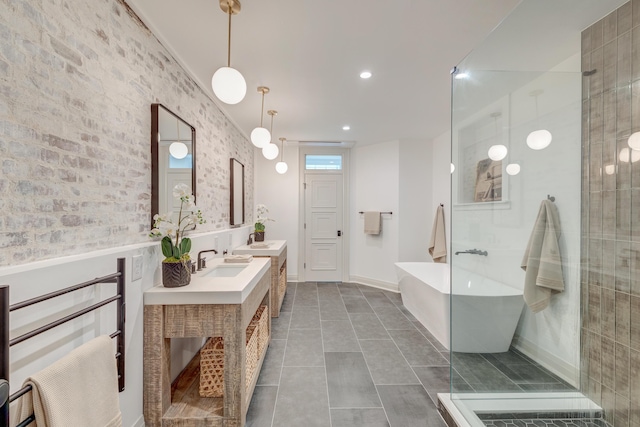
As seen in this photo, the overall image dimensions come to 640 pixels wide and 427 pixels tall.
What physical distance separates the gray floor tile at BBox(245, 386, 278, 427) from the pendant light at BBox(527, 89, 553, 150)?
107 inches

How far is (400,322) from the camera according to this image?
3.54 metres

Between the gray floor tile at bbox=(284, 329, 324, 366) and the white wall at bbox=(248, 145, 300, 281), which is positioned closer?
the gray floor tile at bbox=(284, 329, 324, 366)

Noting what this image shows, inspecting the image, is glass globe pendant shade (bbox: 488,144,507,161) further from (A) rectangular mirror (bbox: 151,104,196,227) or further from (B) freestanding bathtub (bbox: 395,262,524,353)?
(A) rectangular mirror (bbox: 151,104,196,227)

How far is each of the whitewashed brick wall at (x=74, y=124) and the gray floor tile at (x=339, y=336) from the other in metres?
2.04

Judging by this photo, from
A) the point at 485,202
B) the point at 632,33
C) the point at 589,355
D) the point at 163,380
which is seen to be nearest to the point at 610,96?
the point at 632,33

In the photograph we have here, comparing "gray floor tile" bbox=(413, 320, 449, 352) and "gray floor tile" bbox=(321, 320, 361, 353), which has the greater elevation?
"gray floor tile" bbox=(413, 320, 449, 352)

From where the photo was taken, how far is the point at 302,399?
2088 millimetres

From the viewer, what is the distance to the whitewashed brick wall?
1.04 meters

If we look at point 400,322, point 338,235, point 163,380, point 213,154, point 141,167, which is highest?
point 213,154

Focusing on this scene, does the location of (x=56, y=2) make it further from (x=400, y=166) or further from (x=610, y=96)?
(x=400, y=166)

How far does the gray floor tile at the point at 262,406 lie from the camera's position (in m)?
1.87

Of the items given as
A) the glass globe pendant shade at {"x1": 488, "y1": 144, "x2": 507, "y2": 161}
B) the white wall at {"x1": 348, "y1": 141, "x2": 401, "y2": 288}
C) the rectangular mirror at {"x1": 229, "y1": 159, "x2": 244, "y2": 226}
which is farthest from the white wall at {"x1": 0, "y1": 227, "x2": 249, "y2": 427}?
the white wall at {"x1": 348, "y1": 141, "x2": 401, "y2": 288}

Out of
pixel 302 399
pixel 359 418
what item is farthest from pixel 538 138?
pixel 302 399

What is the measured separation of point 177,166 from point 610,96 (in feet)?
9.59
